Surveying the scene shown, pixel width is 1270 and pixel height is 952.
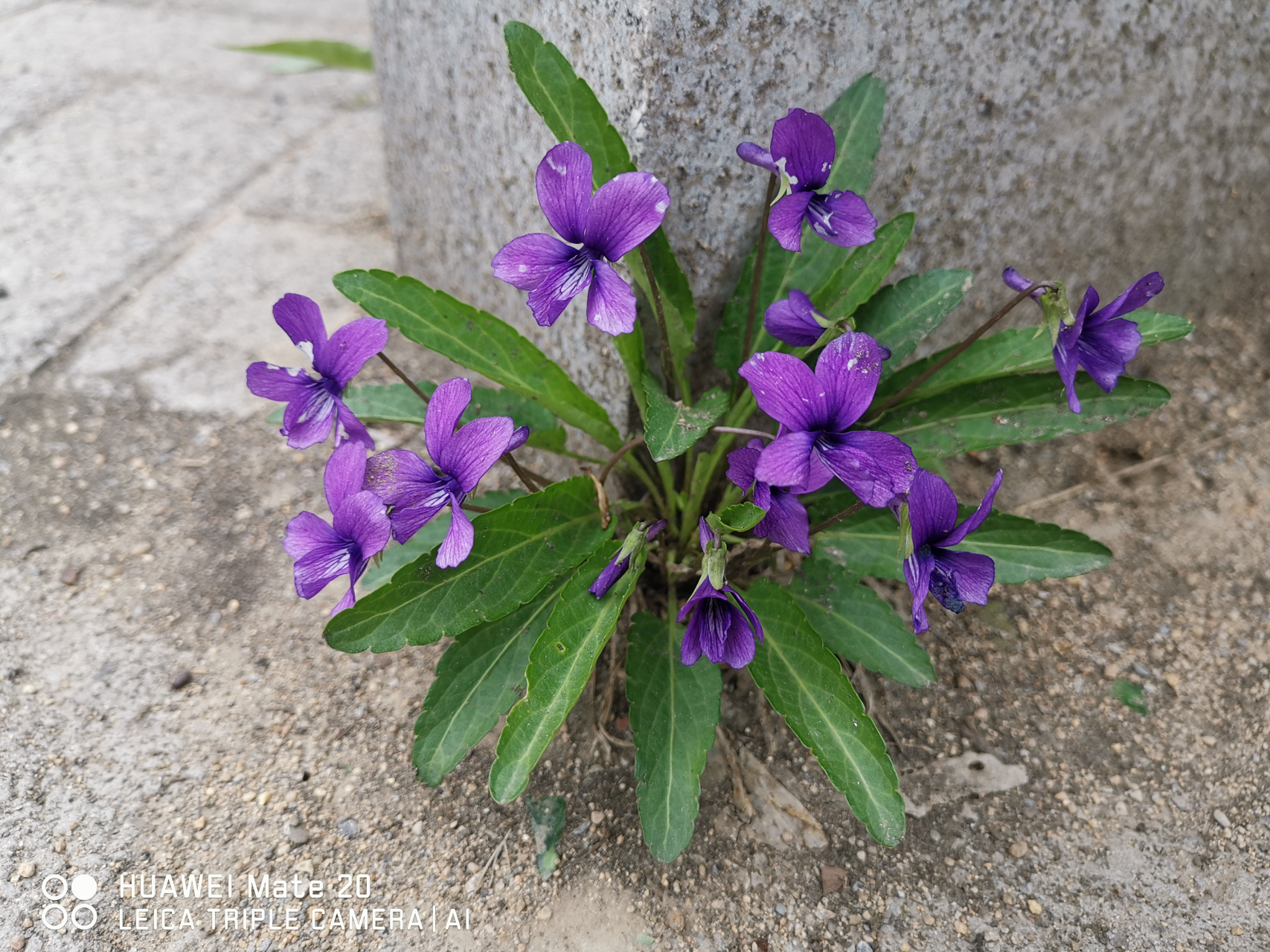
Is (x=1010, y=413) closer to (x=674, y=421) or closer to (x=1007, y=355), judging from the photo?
(x=1007, y=355)

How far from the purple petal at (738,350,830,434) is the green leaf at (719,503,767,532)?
15cm

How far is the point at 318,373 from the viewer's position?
5.24 ft

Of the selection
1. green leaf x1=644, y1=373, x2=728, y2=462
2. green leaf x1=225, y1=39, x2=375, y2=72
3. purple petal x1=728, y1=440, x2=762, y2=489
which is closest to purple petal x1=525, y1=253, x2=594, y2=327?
green leaf x1=644, y1=373, x2=728, y2=462

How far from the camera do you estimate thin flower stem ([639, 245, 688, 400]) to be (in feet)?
5.23

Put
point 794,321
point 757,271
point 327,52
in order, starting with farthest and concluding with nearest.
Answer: point 327,52 → point 757,271 → point 794,321

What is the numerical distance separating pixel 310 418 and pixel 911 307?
3.94 feet

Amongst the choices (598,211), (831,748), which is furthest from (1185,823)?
(598,211)

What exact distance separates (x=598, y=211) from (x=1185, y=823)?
5.36 ft

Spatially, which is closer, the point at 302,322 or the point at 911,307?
the point at 302,322

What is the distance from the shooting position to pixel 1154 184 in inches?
97.7

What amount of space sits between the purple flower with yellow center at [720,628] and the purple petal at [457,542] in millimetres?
355

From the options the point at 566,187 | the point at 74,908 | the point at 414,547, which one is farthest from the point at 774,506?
the point at 74,908

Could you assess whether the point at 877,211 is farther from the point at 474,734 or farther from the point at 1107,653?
the point at 474,734

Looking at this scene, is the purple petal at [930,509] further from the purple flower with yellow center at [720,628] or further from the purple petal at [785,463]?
the purple flower with yellow center at [720,628]
